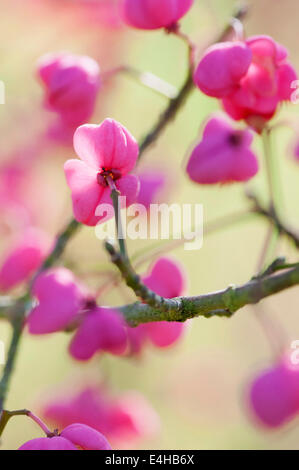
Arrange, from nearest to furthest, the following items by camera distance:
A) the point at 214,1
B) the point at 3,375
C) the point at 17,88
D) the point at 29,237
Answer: the point at 3,375, the point at 29,237, the point at 214,1, the point at 17,88

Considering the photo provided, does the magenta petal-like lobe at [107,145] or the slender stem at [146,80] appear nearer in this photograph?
the magenta petal-like lobe at [107,145]

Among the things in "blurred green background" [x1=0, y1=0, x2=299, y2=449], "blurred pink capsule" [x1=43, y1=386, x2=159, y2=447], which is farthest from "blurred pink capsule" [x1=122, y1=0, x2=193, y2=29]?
"blurred green background" [x1=0, y1=0, x2=299, y2=449]

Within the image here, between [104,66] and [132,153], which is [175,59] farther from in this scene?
[132,153]

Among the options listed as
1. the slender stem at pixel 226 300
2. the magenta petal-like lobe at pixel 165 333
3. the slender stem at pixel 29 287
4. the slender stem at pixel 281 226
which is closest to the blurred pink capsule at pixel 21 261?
the slender stem at pixel 29 287

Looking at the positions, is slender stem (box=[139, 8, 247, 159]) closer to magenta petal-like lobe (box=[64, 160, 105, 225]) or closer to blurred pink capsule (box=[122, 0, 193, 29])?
blurred pink capsule (box=[122, 0, 193, 29])

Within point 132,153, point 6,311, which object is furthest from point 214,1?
point 132,153

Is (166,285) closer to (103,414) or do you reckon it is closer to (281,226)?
(281,226)

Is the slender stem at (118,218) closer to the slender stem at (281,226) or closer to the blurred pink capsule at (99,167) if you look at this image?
the blurred pink capsule at (99,167)
